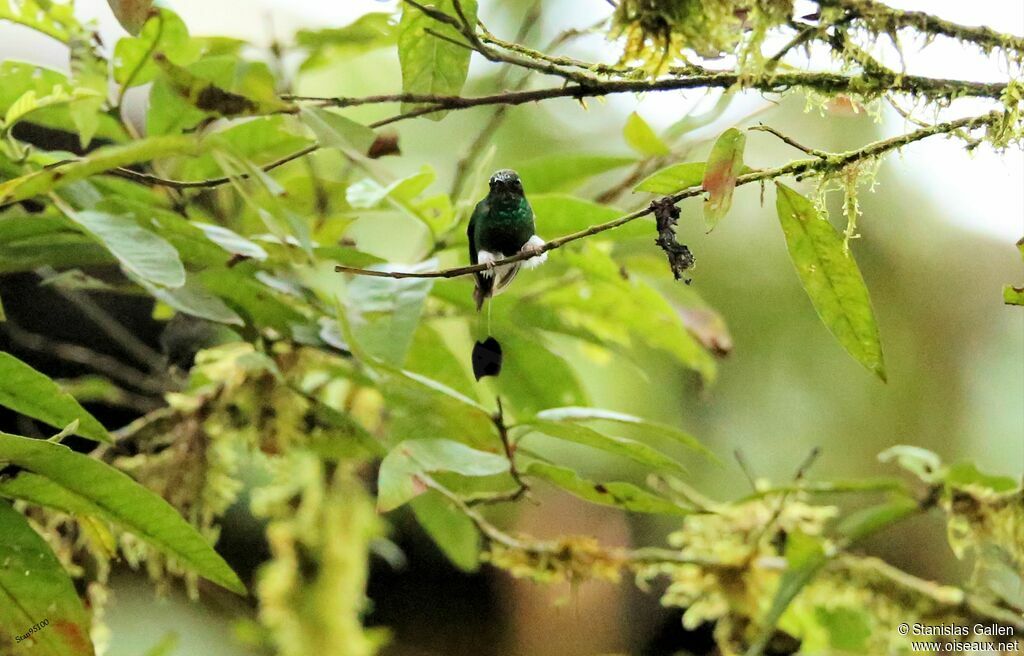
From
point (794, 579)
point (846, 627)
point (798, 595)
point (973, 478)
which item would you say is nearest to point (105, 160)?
point (794, 579)

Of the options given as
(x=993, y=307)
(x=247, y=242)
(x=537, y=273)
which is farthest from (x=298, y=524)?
(x=993, y=307)

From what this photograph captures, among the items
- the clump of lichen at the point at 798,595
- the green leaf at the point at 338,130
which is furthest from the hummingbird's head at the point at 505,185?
the clump of lichen at the point at 798,595

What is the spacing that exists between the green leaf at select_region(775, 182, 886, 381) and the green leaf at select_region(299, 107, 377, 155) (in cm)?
32

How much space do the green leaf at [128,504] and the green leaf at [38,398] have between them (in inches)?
1.7

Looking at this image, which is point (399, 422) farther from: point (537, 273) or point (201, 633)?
point (201, 633)

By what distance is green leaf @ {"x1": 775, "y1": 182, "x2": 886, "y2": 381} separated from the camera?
66 centimetres

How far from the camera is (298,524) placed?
1.65 metres

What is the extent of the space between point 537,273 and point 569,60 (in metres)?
0.49

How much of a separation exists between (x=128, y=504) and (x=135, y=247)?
21 cm

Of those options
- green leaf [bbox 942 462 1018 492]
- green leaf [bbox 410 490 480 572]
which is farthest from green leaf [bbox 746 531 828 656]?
green leaf [bbox 410 490 480 572]

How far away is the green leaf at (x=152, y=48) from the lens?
0.86 m

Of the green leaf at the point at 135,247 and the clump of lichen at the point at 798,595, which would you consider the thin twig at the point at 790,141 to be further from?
the clump of lichen at the point at 798,595

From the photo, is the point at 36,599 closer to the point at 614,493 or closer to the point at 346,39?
the point at 614,493

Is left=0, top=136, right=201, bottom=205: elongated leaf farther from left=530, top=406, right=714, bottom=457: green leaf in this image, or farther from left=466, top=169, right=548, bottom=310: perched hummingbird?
left=530, top=406, right=714, bottom=457: green leaf
